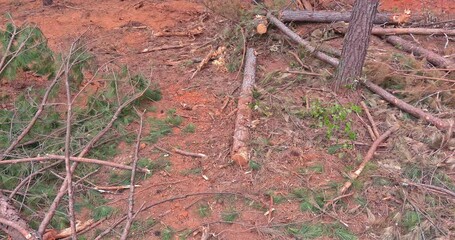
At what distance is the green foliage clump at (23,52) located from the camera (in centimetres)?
457

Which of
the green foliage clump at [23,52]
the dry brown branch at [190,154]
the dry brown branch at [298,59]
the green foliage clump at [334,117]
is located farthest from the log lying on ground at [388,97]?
the green foliage clump at [23,52]

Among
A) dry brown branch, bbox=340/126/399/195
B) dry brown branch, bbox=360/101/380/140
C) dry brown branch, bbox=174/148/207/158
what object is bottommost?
dry brown branch, bbox=174/148/207/158

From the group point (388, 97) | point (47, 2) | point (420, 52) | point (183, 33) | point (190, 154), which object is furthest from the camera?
point (47, 2)

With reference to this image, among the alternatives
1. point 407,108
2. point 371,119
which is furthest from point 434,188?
point 407,108

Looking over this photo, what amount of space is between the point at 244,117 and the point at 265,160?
590 millimetres

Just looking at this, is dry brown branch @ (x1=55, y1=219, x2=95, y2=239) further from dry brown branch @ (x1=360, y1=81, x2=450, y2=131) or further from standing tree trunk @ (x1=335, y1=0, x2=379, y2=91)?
dry brown branch @ (x1=360, y1=81, x2=450, y2=131)

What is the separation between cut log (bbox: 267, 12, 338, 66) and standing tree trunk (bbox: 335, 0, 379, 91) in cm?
41

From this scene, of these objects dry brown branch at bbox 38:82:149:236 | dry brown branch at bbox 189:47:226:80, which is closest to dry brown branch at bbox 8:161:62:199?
dry brown branch at bbox 38:82:149:236

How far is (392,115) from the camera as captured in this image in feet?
13.9

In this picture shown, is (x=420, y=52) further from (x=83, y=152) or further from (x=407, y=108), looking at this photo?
(x=83, y=152)

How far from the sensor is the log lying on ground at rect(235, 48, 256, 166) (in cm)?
385

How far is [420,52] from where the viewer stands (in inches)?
198

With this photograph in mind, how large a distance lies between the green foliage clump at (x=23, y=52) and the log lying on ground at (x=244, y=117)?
2158 mm

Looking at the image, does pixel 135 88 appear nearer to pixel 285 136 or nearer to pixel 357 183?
pixel 285 136
